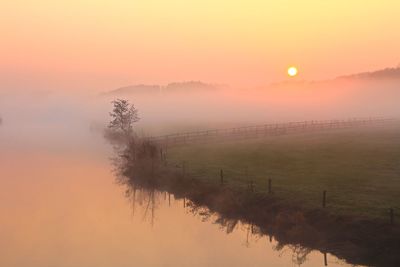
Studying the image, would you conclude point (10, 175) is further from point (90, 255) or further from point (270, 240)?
point (270, 240)

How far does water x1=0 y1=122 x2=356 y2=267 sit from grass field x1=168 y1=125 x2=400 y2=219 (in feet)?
15.5

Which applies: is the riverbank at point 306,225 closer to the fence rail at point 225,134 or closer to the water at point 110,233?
the water at point 110,233

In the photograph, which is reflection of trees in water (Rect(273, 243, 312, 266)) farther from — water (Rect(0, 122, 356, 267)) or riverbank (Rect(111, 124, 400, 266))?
riverbank (Rect(111, 124, 400, 266))

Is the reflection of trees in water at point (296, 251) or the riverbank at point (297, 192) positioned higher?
the riverbank at point (297, 192)

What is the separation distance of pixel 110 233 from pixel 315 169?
68.7 ft

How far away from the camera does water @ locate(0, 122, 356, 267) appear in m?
28.8

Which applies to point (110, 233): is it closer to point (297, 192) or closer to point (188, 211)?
point (188, 211)

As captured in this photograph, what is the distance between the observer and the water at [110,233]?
94.6 ft

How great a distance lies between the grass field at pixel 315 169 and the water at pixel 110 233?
15.5 ft

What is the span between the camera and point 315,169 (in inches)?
1805

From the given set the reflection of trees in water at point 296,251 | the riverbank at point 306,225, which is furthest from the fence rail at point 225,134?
the reflection of trees in water at point 296,251

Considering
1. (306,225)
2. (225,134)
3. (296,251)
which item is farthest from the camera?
(225,134)

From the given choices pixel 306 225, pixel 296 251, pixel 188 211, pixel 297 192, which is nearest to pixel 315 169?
pixel 297 192

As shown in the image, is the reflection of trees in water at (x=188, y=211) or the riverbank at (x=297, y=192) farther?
the reflection of trees in water at (x=188, y=211)
